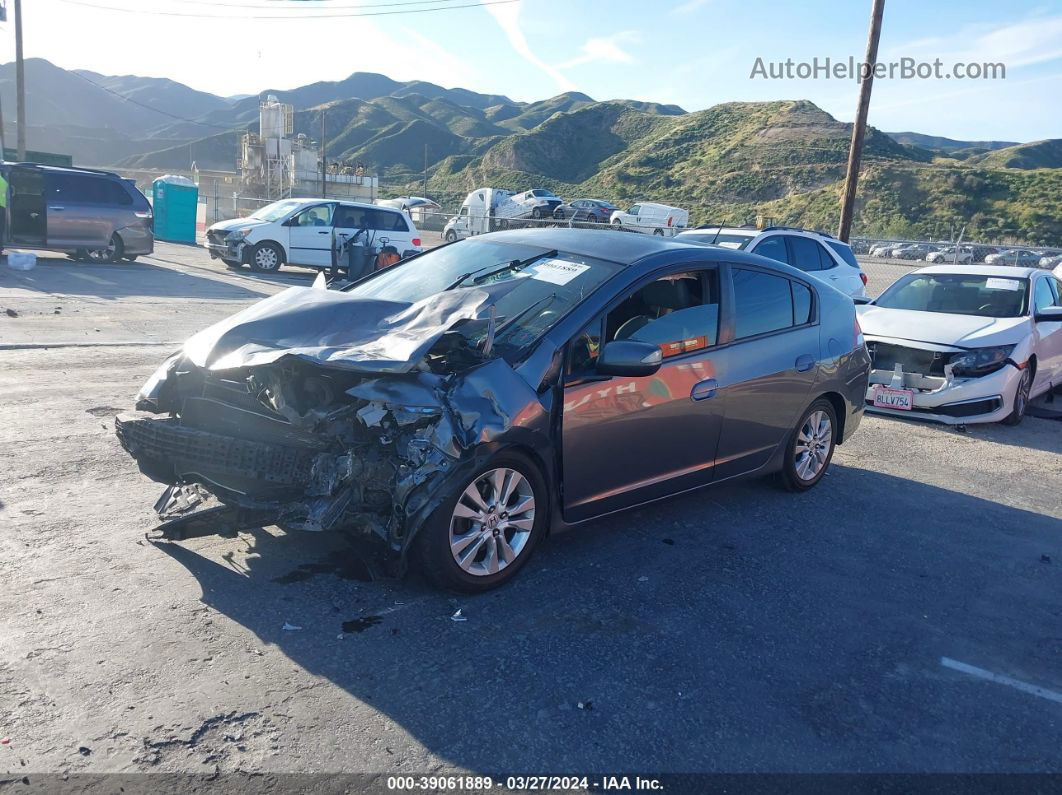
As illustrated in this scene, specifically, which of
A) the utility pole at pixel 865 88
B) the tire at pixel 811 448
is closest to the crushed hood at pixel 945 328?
the tire at pixel 811 448

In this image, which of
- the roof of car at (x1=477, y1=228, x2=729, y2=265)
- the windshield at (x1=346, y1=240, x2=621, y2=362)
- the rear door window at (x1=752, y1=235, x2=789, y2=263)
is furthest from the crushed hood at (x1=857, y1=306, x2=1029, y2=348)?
the windshield at (x1=346, y1=240, x2=621, y2=362)

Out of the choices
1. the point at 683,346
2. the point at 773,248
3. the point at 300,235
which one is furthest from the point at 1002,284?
the point at 300,235

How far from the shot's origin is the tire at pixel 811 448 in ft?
19.8

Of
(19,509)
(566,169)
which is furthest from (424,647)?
(566,169)

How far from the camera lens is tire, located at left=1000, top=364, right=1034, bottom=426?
29.6ft

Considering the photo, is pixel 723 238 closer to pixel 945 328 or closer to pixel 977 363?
pixel 945 328

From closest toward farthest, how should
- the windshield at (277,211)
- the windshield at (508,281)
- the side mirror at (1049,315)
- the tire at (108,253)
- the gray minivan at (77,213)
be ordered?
1. the windshield at (508,281)
2. the side mirror at (1049,315)
3. the gray minivan at (77,213)
4. the tire at (108,253)
5. the windshield at (277,211)

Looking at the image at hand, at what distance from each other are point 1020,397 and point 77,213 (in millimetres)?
16663

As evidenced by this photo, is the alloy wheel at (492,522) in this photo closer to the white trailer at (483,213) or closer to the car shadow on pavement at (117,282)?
the car shadow on pavement at (117,282)

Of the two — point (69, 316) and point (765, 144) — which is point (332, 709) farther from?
point (765, 144)

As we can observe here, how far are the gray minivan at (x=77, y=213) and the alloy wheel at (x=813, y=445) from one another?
51.7ft

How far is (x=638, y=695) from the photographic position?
3.40 m

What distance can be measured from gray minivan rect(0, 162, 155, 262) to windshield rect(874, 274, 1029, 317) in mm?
14711

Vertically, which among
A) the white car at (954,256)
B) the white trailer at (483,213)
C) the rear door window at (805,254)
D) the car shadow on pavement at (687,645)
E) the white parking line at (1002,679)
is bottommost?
the white parking line at (1002,679)
